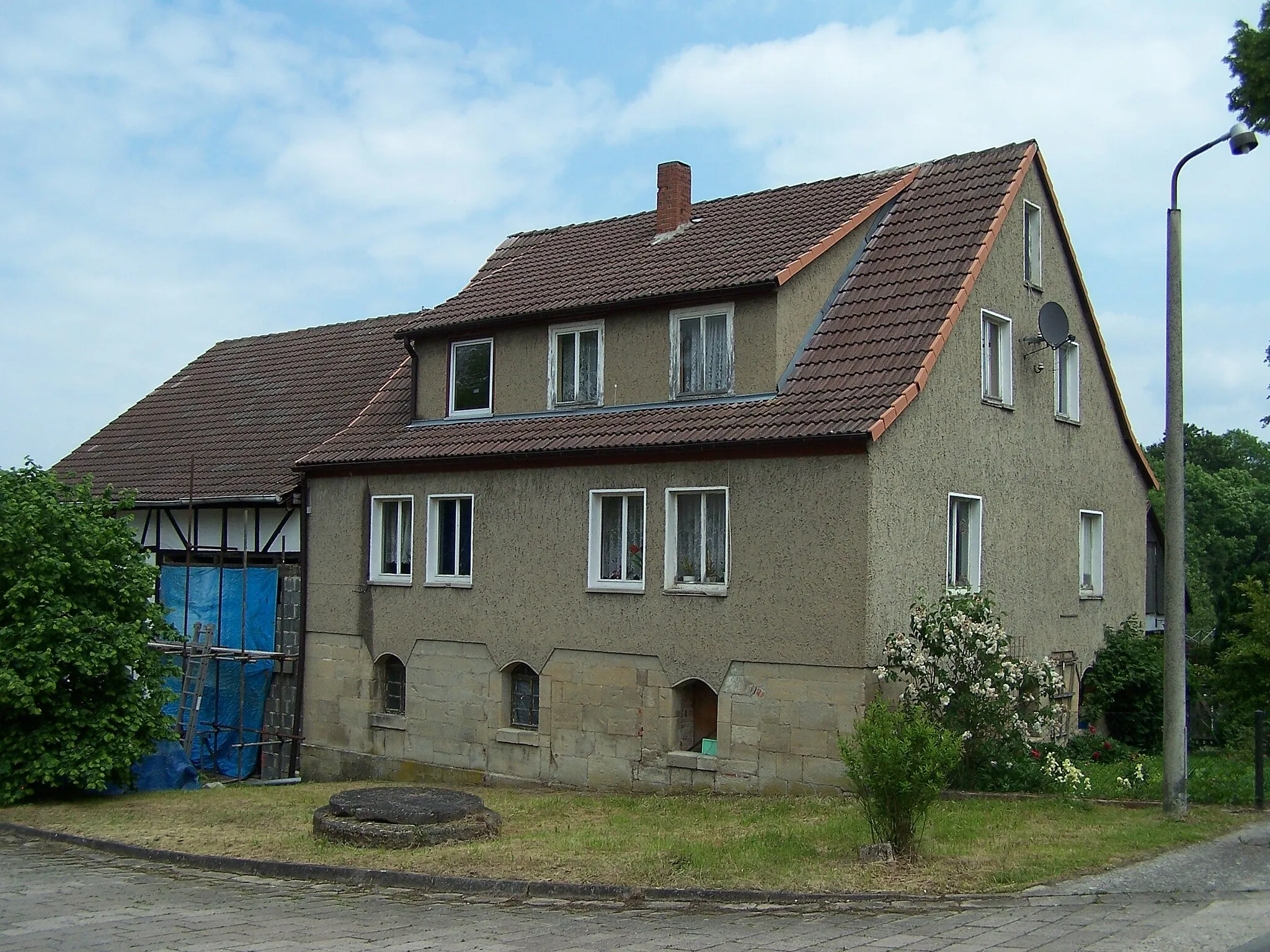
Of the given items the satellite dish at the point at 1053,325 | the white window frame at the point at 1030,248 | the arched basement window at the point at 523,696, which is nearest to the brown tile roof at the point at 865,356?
the white window frame at the point at 1030,248

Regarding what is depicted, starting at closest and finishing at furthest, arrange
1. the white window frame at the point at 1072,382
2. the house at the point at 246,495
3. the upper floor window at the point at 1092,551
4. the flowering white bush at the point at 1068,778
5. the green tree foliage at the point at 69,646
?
the flowering white bush at the point at 1068,778, the green tree foliage at the point at 69,646, the white window frame at the point at 1072,382, the upper floor window at the point at 1092,551, the house at the point at 246,495

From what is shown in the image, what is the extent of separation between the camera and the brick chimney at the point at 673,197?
21312 mm

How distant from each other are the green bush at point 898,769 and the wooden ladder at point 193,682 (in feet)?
44.3

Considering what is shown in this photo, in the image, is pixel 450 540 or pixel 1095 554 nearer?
pixel 450 540

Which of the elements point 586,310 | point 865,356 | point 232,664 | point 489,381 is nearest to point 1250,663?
point 865,356

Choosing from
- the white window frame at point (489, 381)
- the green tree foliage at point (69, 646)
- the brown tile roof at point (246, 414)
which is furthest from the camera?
the brown tile roof at point (246, 414)

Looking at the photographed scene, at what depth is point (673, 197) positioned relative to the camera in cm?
2136

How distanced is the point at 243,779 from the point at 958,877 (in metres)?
16.4

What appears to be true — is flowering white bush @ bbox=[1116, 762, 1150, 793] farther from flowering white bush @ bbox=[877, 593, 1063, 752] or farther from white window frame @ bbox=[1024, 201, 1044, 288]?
white window frame @ bbox=[1024, 201, 1044, 288]

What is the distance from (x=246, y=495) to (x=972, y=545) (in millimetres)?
13129

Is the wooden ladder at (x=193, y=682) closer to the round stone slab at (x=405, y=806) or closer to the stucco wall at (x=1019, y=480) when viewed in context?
the round stone slab at (x=405, y=806)

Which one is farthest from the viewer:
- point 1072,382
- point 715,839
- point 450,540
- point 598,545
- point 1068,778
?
point 1072,382

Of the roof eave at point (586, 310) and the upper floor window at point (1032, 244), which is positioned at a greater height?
the upper floor window at point (1032, 244)

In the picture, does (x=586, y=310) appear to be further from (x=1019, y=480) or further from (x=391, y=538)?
(x=1019, y=480)
